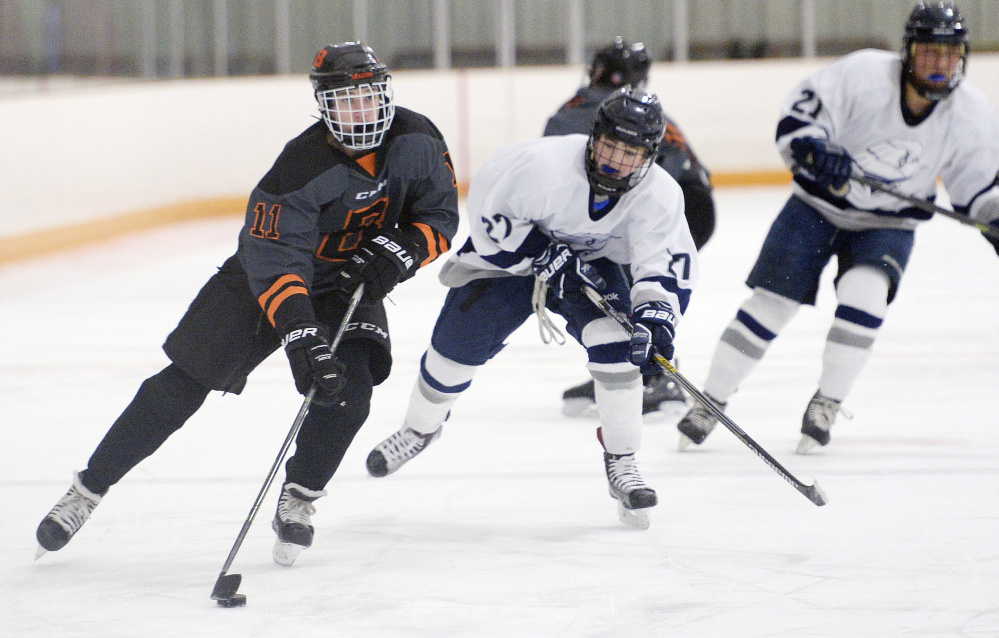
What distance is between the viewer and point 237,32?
8289 millimetres

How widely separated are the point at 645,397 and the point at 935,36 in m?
1.18

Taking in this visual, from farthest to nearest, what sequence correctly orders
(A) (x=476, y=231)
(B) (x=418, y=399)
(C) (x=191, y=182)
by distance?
(C) (x=191, y=182) < (B) (x=418, y=399) < (A) (x=476, y=231)

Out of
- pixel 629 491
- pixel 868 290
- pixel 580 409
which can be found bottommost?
pixel 580 409

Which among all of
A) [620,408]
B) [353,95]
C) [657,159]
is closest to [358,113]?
[353,95]

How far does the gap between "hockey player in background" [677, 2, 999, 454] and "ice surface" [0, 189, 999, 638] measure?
259 millimetres

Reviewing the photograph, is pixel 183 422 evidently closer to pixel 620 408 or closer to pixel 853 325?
pixel 620 408

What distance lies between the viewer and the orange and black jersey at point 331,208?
6.99ft

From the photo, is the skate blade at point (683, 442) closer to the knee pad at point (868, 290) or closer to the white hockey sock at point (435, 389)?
the knee pad at point (868, 290)

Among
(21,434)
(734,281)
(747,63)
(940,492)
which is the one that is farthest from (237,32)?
(940,492)

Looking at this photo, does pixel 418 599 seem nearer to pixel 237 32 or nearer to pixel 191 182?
pixel 191 182

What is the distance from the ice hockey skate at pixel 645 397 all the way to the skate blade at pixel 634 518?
900 millimetres

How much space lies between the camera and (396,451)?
8.80ft

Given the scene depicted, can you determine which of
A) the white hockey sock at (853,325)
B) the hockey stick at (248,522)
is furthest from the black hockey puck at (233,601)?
the white hockey sock at (853,325)

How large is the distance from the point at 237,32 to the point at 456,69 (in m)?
1.52
